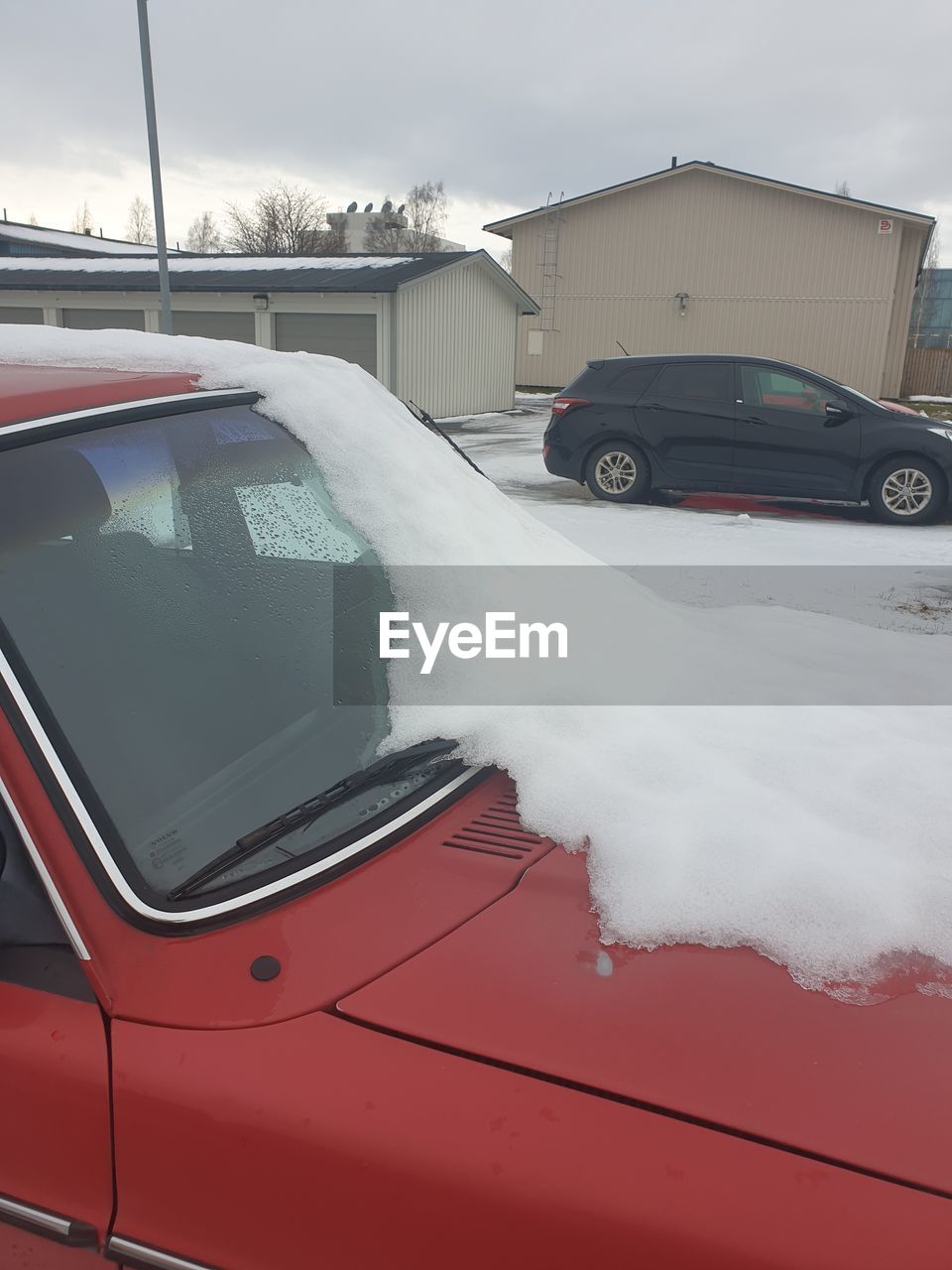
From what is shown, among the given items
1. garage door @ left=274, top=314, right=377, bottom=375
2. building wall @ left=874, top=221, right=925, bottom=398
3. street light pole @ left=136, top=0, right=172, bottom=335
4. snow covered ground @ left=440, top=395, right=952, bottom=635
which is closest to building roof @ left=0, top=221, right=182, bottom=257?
garage door @ left=274, top=314, right=377, bottom=375

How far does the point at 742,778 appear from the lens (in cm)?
163

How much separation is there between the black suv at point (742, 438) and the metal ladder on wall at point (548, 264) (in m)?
18.0

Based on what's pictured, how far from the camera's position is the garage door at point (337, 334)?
63.2 ft

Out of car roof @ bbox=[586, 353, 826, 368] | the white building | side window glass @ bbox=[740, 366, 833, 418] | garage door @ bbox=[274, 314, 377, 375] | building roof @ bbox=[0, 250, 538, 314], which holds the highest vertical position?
the white building

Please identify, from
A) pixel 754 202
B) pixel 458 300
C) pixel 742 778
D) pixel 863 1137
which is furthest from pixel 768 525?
pixel 754 202

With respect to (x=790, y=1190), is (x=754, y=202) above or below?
above

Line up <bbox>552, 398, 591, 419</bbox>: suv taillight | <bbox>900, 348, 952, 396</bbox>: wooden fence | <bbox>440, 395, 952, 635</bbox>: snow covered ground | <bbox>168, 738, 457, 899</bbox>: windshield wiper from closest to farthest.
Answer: <bbox>168, 738, 457, 899</bbox>: windshield wiper → <bbox>440, 395, 952, 635</bbox>: snow covered ground → <bbox>552, 398, 591, 419</bbox>: suv taillight → <bbox>900, 348, 952, 396</bbox>: wooden fence

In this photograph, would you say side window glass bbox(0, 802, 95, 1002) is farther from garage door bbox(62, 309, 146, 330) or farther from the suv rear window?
garage door bbox(62, 309, 146, 330)

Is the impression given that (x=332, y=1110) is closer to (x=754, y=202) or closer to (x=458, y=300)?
(x=458, y=300)

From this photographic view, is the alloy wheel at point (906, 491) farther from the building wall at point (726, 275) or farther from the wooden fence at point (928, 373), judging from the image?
the wooden fence at point (928, 373)

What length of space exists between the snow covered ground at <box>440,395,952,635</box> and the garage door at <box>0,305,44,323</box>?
15.1m

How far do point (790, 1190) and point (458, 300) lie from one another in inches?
873

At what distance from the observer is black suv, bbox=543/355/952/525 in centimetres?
978

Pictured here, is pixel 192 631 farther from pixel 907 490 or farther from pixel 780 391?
pixel 780 391
